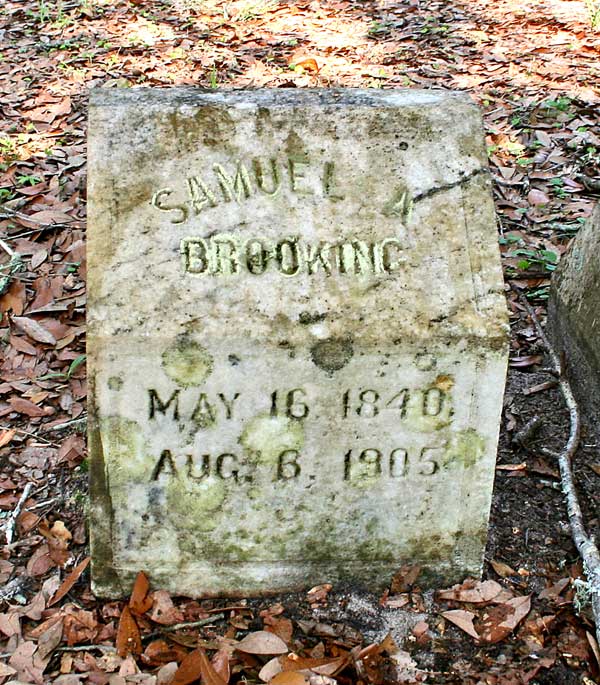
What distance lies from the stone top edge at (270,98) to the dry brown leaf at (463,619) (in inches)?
59.9

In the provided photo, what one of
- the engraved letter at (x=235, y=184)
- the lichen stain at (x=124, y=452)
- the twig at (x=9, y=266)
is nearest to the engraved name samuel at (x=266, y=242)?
the engraved letter at (x=235, y=184)

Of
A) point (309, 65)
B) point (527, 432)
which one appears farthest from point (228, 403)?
point (309, 65)

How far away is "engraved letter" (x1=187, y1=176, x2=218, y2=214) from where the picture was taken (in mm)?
2156

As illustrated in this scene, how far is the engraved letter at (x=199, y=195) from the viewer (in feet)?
7.07

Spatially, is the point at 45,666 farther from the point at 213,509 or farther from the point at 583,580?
the point at 583,580

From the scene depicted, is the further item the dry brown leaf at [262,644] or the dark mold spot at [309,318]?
the dry brown leaf at [262,644]

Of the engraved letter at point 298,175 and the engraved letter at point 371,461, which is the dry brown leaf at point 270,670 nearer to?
the engraved letter at point 371,461

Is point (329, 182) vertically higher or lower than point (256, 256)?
higher

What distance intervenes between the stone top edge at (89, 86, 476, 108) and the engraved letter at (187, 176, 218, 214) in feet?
0.80

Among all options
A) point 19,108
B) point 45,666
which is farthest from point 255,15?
point 45,666

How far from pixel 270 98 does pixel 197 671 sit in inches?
64.6

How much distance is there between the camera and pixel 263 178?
220cm

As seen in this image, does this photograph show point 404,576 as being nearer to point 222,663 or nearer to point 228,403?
point 222,663

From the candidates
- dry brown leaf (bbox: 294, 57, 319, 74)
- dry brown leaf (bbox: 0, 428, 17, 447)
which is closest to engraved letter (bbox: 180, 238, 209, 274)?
dry brown leaf (bbox: 0, 428, 17, 447)
